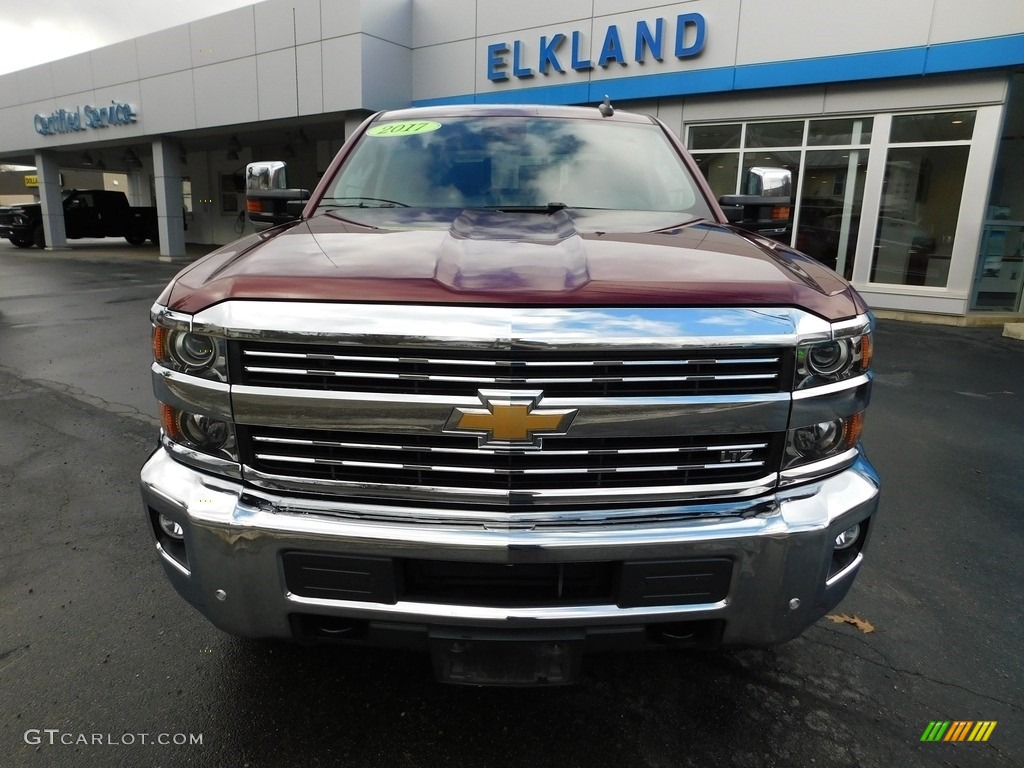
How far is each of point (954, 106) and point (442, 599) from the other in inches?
491

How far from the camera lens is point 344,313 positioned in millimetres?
1685

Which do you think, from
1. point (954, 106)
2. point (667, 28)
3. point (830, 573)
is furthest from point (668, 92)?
point (830, 573)

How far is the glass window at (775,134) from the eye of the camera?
12148 mm

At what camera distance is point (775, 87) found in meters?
11.8

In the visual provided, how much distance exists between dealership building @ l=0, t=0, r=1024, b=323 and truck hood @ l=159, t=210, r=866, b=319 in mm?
6281

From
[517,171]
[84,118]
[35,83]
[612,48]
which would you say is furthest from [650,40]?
[35,83]

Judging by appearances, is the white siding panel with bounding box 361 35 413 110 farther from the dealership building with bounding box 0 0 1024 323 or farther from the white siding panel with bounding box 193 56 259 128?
the white siding panel with bounding box 193 56 259 128

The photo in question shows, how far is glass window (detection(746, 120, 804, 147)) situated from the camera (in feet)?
39.9

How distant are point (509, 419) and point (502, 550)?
0.32 metres

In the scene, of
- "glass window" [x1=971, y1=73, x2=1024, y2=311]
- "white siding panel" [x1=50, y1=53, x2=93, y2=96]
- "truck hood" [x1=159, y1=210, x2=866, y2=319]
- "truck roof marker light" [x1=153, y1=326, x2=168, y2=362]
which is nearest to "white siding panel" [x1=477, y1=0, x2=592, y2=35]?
"glass window" [x1=971, y1=73, x2=1024, y2=311]

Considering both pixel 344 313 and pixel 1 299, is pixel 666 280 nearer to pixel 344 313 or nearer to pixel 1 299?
pixel 344 313

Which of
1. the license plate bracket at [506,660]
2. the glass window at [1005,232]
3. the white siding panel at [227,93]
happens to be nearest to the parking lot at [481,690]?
the license plate bracket at [506,660]

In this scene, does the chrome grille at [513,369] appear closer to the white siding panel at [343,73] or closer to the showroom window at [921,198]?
the showroom window at [921,198]

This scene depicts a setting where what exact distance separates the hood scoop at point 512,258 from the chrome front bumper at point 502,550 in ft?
2.04
